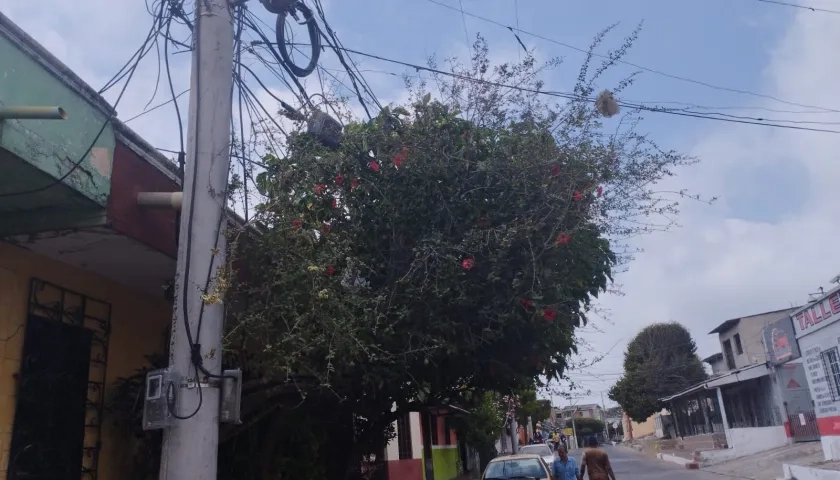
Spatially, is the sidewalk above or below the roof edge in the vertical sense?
below

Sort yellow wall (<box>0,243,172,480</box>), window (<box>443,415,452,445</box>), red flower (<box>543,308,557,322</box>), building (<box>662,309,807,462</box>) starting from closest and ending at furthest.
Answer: yellow wall (<box>0,243,172,480</box>), red flower (<box>543,308,557,322</box>), window (<box>443,415,452,445</box>), building (<box>662,309,807,462</box>)

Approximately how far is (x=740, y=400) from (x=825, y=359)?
2015 centimetres

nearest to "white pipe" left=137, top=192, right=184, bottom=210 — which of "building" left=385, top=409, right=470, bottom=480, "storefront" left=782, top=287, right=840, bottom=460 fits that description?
"building" left=385, top=409, right=470, bottom=480

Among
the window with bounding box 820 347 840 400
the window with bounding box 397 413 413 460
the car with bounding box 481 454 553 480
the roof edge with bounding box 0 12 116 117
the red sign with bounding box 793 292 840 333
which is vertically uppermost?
the roof edge with bounding box 0 12 116 117

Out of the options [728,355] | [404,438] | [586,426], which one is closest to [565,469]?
[404,438]

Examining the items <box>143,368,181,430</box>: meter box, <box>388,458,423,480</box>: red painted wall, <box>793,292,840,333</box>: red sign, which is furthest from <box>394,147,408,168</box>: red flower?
<box>388,458,423,480</box>: red painted wall

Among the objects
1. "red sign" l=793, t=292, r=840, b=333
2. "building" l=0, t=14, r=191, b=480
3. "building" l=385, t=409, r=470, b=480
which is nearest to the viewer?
"building" l=0, t=14, r=191, b=480

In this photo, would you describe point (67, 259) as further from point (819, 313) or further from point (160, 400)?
point (819, 313)

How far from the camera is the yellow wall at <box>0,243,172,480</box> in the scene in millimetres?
5797

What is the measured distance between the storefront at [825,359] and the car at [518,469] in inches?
240

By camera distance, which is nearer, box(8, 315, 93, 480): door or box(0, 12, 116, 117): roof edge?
box(0, 12, 116, 117): roof edge

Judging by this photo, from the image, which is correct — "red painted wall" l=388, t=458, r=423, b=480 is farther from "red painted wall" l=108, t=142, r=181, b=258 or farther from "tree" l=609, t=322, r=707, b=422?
"tree" l=609, t=322, r=707, b=422

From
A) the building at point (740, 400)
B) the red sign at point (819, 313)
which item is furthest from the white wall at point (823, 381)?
the building at point (740, 400)

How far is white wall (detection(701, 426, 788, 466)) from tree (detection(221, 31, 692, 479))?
66.7 ft
